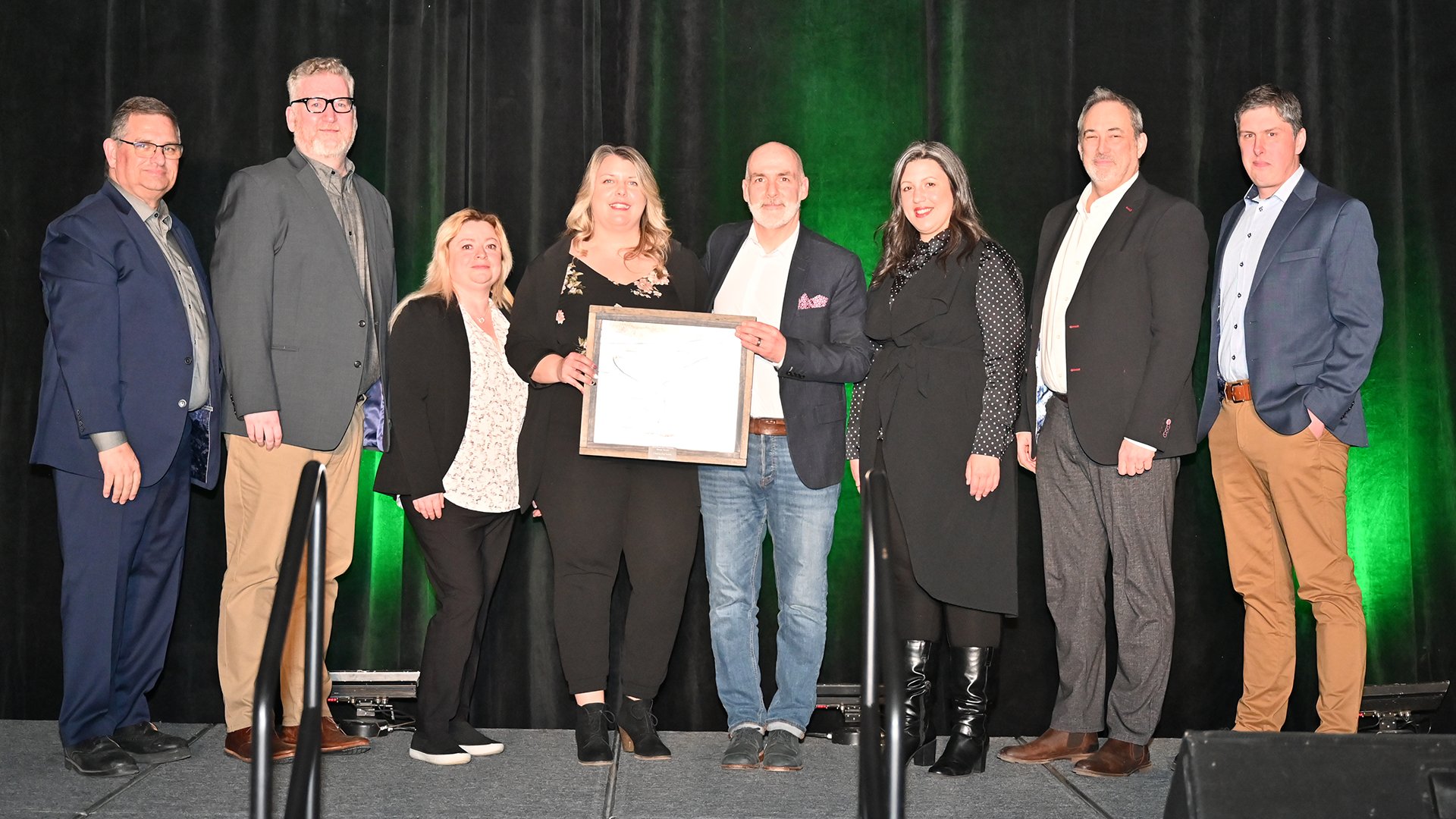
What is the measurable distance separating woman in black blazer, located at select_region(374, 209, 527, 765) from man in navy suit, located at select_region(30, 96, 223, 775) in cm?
65

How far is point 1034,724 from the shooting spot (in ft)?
14.3

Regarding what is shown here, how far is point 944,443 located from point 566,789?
1.43 meters

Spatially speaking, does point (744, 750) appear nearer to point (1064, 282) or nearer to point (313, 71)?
point (1064, 282)

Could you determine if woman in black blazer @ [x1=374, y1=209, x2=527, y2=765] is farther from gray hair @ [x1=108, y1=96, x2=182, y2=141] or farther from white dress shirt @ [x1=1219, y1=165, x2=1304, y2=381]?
white dress shirt @ [x1=1219, y1=165, x2=1304, y2=381]

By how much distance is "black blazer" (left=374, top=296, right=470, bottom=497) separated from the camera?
351cm

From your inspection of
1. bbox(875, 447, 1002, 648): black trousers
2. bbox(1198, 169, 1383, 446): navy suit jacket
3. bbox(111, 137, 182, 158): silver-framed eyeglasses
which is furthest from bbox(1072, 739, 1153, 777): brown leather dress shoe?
bbox(111, 137, 182, 158): silver-framed eyeglasses

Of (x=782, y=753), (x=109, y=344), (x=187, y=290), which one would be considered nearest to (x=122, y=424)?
(x=109, y=344)

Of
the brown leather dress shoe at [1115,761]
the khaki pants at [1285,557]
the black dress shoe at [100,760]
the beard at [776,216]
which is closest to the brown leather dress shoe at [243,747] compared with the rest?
the black dress shoe at [100,760]

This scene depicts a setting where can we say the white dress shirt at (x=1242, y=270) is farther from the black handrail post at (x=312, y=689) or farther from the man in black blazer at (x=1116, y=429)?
the black handrail post at (x=312, y=689)

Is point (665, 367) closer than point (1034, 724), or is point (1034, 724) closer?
point (665, 367)

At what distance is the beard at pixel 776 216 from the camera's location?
3504mm

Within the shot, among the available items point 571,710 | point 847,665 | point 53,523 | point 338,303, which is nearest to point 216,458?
point 338,303

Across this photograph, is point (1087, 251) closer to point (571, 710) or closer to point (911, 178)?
point (911, 178)

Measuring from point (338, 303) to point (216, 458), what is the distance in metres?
0.67
